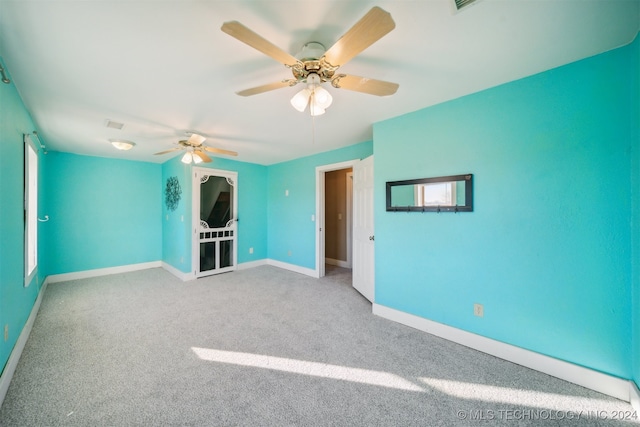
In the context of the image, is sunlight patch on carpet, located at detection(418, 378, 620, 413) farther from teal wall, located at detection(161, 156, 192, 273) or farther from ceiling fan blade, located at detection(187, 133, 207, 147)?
teal wall, located at detection(161, 156, 192, 273)

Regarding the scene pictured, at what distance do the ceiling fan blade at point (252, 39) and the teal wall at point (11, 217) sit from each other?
77.5 inches

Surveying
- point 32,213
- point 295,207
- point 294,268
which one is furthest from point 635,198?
point 32,213

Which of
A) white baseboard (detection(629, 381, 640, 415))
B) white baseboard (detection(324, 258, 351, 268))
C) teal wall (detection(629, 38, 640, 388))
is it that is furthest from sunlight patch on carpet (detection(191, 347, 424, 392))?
white baseboard (detection(324, 258, 351, 268))

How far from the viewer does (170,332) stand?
2420 mm

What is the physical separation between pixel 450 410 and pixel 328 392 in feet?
2.59

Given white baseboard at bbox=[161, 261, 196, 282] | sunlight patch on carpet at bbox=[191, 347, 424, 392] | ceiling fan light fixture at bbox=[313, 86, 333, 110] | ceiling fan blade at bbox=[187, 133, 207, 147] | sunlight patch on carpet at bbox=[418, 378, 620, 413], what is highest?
ceiling fan blade at bbox=[187, 133, 207, 147]

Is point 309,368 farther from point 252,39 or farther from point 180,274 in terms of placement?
point 180,274

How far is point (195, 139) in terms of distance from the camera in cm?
297

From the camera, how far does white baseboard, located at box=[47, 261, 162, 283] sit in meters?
4.05

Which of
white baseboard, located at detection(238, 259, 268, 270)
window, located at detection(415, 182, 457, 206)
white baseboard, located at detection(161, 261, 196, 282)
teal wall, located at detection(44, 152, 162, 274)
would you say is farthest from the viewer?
white baseboard, located at detection(238, 259, 268, 270)

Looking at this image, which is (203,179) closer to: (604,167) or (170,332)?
(170,332)

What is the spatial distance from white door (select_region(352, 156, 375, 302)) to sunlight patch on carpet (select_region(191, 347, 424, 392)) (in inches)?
52.0

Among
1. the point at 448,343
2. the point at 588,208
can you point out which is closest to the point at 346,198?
the point at 448,343

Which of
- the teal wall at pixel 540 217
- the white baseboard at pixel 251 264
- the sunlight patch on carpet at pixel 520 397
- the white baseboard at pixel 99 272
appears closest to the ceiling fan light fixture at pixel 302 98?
the teal wall at pixel 540 217
